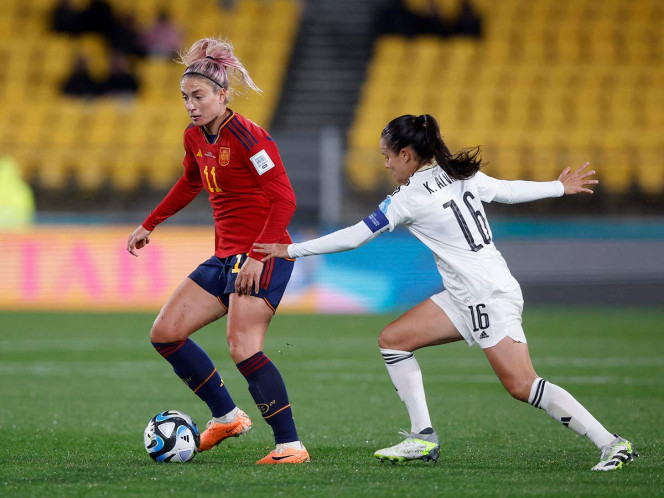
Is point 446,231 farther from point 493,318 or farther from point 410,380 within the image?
point 410,380

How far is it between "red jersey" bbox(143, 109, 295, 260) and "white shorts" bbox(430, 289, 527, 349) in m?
1.01

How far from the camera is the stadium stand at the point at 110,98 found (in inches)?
658

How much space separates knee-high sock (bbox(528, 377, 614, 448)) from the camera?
202 inches

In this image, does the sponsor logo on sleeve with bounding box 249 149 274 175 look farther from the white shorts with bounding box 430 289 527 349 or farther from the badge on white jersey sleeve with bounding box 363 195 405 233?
the white shorts with bounding box 430 289 527 349

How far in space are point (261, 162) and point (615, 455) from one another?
7.22ft

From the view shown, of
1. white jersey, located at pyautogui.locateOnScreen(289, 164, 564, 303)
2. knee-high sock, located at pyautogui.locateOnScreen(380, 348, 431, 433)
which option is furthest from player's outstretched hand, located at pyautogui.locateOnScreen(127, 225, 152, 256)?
knee-high sock, located at pyautogui.locateOnScreen(380, 348, 431, 433)

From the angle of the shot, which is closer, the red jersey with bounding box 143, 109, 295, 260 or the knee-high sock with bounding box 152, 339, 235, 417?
the red jersey with bounding box 143, 109, 295, 260

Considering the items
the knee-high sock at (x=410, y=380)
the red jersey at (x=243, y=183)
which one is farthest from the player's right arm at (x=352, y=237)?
the knee-high sock at (x=410, y=380)

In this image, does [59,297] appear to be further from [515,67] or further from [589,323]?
[515,67]

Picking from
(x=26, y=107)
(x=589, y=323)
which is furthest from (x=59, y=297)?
(x=589, y=323)

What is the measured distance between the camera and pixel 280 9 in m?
21.4

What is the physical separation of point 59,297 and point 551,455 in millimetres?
11062

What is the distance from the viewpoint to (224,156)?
5.50 m

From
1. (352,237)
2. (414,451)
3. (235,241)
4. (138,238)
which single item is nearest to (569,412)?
(414,451)
